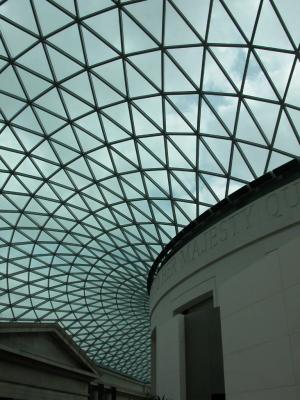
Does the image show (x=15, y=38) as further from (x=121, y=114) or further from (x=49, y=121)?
(x=121, y=114)

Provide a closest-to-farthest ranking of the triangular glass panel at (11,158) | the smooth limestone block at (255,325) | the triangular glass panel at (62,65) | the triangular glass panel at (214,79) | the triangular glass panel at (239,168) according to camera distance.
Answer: the smooth limestone block at (255,325) → the triangular glass panel at (214,79) → the triangular glass panel at (62,65) → the triangular glass panel at (239,168) → the triangular glass panel at (11,158)

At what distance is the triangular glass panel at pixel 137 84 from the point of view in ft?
81.3

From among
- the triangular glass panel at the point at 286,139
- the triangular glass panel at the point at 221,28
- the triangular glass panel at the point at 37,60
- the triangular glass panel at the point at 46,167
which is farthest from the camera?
the triangular glass panel at the point at 46,167

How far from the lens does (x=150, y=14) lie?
21.4 meters

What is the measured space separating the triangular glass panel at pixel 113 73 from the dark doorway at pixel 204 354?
13.4m

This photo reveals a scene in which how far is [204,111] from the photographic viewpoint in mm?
25000

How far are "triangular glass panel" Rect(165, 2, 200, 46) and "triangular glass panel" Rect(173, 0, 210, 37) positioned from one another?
34cm

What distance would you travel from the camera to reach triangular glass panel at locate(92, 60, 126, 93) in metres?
24.7

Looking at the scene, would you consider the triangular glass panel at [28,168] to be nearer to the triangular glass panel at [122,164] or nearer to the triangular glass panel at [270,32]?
the triangular glass panel at [122,164]

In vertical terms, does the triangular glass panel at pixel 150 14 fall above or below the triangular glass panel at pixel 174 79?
above

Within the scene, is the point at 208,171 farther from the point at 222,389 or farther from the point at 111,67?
the point at 222,389

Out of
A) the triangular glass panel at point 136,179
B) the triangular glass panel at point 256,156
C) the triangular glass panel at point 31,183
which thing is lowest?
the triangular glass panel at point 256,156

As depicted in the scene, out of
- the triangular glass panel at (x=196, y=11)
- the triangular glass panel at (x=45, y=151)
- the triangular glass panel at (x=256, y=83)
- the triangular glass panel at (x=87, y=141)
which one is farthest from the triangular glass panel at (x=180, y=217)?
the triangular glass panel at (x=196, y=11)

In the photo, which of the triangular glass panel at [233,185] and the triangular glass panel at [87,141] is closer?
the triangular glass panel at [233,185]
